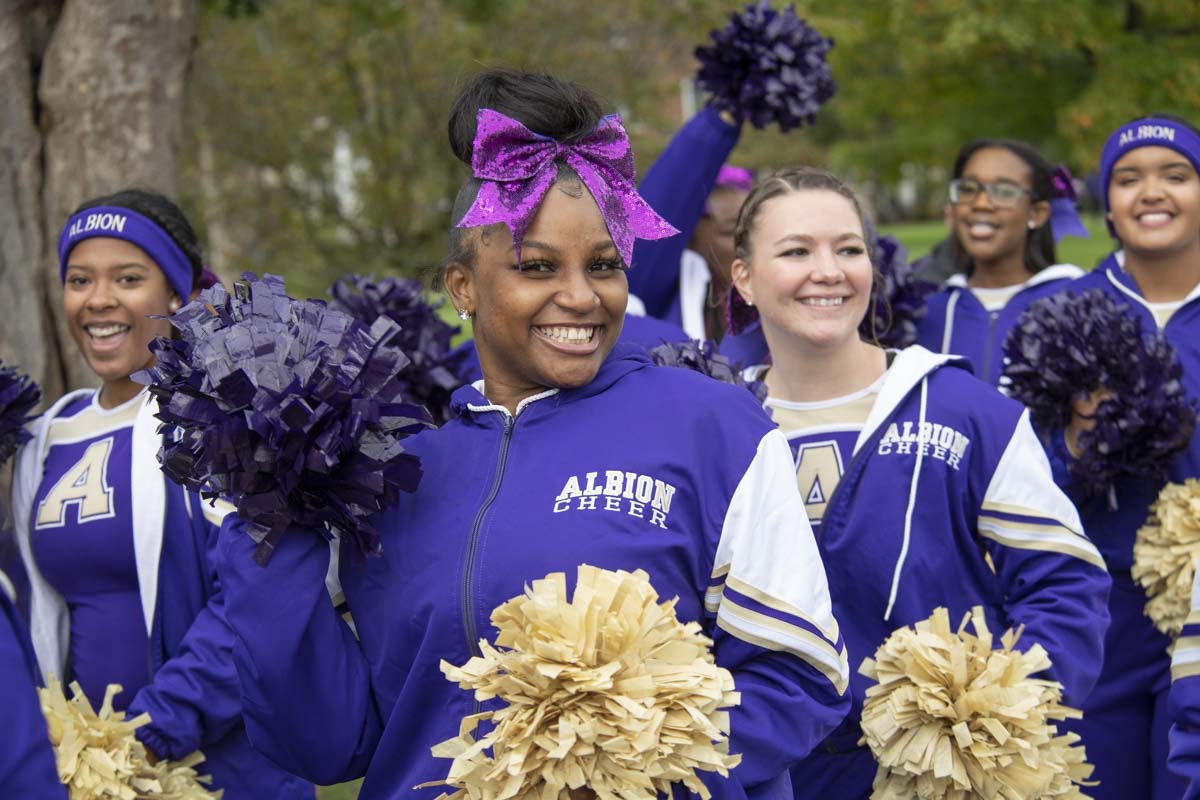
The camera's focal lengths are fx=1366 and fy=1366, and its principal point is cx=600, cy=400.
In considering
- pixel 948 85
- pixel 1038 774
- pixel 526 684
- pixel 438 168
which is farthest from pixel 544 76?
pixel 948 85

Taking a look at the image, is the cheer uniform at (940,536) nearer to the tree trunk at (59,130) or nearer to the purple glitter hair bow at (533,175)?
the purple glitter hair bow at (533,175)

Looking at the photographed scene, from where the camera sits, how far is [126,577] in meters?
3.52

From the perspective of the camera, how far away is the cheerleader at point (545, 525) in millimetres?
2434

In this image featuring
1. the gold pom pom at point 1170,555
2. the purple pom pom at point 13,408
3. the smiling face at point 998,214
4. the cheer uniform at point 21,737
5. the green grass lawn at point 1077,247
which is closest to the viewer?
the cheer uniform at point 21,737

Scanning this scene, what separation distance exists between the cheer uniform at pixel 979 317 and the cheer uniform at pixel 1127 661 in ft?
3.56

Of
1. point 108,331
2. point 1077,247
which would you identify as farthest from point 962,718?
point 1077,247

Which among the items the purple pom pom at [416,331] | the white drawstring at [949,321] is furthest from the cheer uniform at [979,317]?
the purple pom pom at [416,331]

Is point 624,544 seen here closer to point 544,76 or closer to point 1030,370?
point 544,76

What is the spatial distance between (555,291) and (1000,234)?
11.9 feet

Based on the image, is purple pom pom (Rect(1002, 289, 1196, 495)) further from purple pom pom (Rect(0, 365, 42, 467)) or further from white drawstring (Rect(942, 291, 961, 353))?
purple pom pom (Rect(0, 365, 42, 467))

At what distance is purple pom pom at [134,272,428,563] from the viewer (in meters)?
2.33

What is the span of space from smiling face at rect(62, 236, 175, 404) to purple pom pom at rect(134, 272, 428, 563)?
1.35 m

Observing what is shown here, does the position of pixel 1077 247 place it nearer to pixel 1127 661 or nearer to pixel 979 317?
pixel 979 317

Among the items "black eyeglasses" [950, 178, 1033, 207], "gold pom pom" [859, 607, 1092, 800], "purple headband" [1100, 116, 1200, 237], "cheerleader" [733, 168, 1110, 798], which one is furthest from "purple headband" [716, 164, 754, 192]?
"gold pom pom" [859, 607, 1092, 800]
